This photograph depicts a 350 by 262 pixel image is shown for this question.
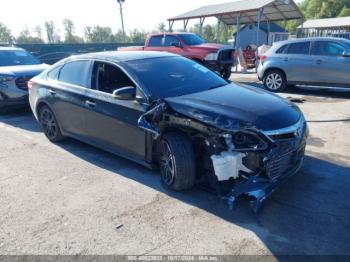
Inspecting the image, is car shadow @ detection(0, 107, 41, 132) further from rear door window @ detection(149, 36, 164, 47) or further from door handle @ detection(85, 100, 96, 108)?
rear door window @ detection(149, 36, 164, 47)

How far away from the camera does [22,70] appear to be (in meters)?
8.18

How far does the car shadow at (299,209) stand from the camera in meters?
2.96

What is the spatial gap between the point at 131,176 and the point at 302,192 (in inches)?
88.1

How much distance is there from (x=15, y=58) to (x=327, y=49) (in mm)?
9058

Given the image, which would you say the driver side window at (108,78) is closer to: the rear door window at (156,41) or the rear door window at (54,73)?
the rear door window at (54,73)

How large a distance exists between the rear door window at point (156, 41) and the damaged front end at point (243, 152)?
10.4 meters

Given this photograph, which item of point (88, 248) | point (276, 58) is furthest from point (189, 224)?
point (276, 58)

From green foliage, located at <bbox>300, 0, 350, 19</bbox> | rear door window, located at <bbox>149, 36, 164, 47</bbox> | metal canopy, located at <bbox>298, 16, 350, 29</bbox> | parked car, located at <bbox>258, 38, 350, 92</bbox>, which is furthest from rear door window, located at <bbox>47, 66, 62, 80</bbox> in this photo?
green foliage, located at <bbox>300, 0, 350, 19</bbox>

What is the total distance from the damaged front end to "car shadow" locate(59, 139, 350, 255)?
191mm

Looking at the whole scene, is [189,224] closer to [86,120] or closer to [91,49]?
[86,120]

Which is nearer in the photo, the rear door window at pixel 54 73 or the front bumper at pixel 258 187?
the front bumper at pixel 258 187

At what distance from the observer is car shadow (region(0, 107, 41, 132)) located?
7.25 metres

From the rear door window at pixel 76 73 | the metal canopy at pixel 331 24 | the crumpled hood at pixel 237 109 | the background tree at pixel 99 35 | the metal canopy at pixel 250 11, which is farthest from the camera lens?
the background tree at pixel 99 35

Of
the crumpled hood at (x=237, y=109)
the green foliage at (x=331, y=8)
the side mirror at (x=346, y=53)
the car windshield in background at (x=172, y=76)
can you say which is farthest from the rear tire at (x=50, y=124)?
the green foliage at (x=331, y=8)
